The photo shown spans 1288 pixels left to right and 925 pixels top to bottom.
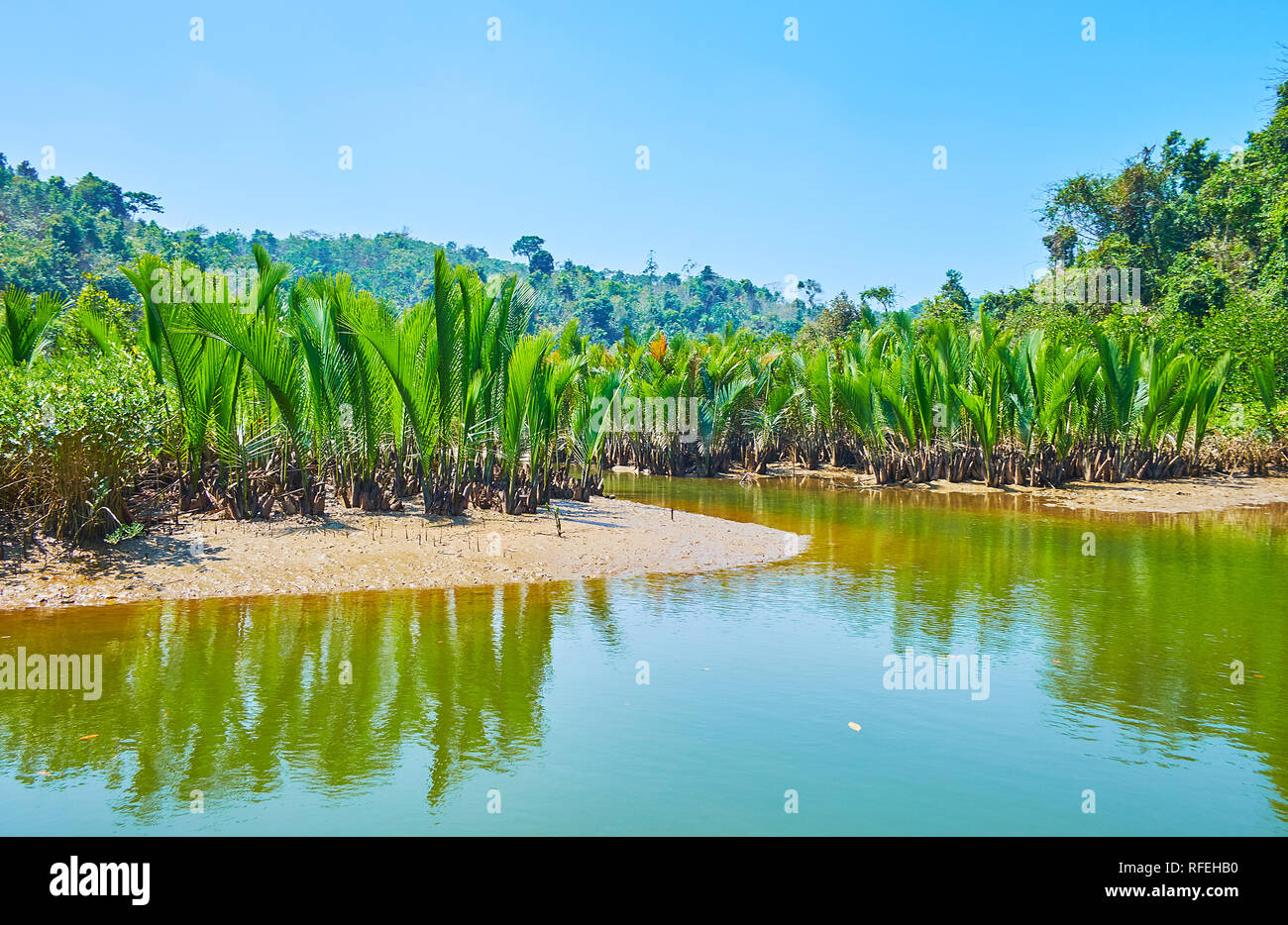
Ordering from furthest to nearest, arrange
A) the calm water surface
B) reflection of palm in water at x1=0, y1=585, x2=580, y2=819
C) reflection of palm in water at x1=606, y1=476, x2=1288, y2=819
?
1. reflection of palm in water at x1=606, y1=476, x2=1288, y2=819
2. reflection of palm in water at x1=0, y1=585, x2=580, y2=819
3. the calm water surface

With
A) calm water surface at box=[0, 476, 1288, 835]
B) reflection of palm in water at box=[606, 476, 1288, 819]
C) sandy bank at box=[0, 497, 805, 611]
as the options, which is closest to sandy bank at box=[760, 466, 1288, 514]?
reflection of palm in water at box=[606, 476, 1288, 819]

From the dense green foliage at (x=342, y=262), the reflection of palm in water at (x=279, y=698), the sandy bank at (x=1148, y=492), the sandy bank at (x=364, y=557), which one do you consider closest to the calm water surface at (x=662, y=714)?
the reflection of palm in water at (x=279, y=698)

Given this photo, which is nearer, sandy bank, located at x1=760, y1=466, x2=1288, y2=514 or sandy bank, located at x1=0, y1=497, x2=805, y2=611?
sandy bank, located at x1=0, y1=497, x2=805, y2=611

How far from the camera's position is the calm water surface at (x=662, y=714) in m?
4.12

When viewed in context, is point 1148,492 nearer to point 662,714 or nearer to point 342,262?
point 662,714

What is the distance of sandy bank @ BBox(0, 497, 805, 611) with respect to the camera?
306 inches

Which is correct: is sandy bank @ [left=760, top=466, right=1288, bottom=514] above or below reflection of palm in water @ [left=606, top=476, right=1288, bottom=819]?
above

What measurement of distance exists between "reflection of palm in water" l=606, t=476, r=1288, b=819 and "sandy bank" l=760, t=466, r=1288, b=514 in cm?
85

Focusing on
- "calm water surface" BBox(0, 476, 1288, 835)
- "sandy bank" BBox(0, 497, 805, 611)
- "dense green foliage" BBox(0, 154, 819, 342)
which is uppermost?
"dense green foliage" BBox(0, 154, 819, 342)

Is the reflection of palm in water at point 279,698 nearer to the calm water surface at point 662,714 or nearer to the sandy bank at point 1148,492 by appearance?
the calm water surface at point 662,714

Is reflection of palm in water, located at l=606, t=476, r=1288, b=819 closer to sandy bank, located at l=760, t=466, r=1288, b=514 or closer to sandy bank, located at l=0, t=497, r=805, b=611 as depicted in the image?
sandy bank, located at l=760, t=466, r=1288, b=514

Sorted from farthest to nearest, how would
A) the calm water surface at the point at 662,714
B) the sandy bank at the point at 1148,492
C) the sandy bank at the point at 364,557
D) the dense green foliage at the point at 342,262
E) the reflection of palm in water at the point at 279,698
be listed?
the dense green foliage at the point at 342,262
the sandy bank at the point at 1148,492
the sandy bank at the point at 364,557
the reflection of palm in water at the point at 279,698
the calm water surface at the point at 662,714

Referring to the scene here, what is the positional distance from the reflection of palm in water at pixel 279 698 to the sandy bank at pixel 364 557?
1.60ft

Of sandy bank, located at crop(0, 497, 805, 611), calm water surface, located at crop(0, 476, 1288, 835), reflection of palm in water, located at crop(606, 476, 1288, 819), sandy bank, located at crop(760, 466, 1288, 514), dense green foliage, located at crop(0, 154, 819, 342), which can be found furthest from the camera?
dense green foliage, located at crop(0, 154, 819, 342)
